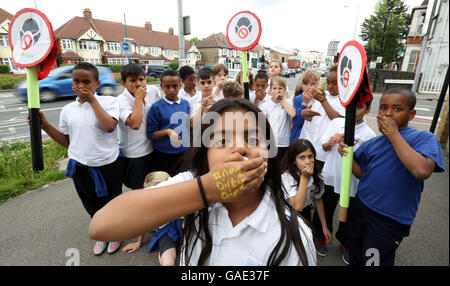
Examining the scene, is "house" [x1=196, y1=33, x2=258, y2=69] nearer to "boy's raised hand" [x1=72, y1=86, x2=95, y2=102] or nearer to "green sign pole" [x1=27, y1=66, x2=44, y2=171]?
"boy's raised hand" [x1=72, y1=86, x2=95, y2=102]

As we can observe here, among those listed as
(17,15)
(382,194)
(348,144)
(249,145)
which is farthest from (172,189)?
(17,15)

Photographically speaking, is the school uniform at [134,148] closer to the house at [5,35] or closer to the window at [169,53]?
the house at [5,35]

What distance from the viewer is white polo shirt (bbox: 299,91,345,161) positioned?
2687 mm

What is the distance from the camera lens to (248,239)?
0.94 meters

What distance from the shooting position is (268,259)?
90 centimetres

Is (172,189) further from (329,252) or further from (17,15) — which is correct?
(329,252)

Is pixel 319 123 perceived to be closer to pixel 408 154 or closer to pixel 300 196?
pixel 300 196

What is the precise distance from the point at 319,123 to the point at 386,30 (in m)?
32.7

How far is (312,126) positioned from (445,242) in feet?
8.21

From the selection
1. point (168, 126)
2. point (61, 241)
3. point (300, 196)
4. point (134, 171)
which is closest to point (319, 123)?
point (300, 196)

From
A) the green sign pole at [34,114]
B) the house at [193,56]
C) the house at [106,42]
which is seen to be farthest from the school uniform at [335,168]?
the house at [193,56]

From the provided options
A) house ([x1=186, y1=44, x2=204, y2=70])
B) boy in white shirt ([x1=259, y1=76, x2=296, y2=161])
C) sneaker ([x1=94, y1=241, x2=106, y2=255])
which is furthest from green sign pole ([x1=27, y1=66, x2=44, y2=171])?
house ([x1=186, y1=44, x2=204, y2=70])

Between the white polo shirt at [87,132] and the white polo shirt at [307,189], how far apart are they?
1738 millimetres

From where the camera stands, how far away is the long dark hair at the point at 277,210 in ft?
3.03
